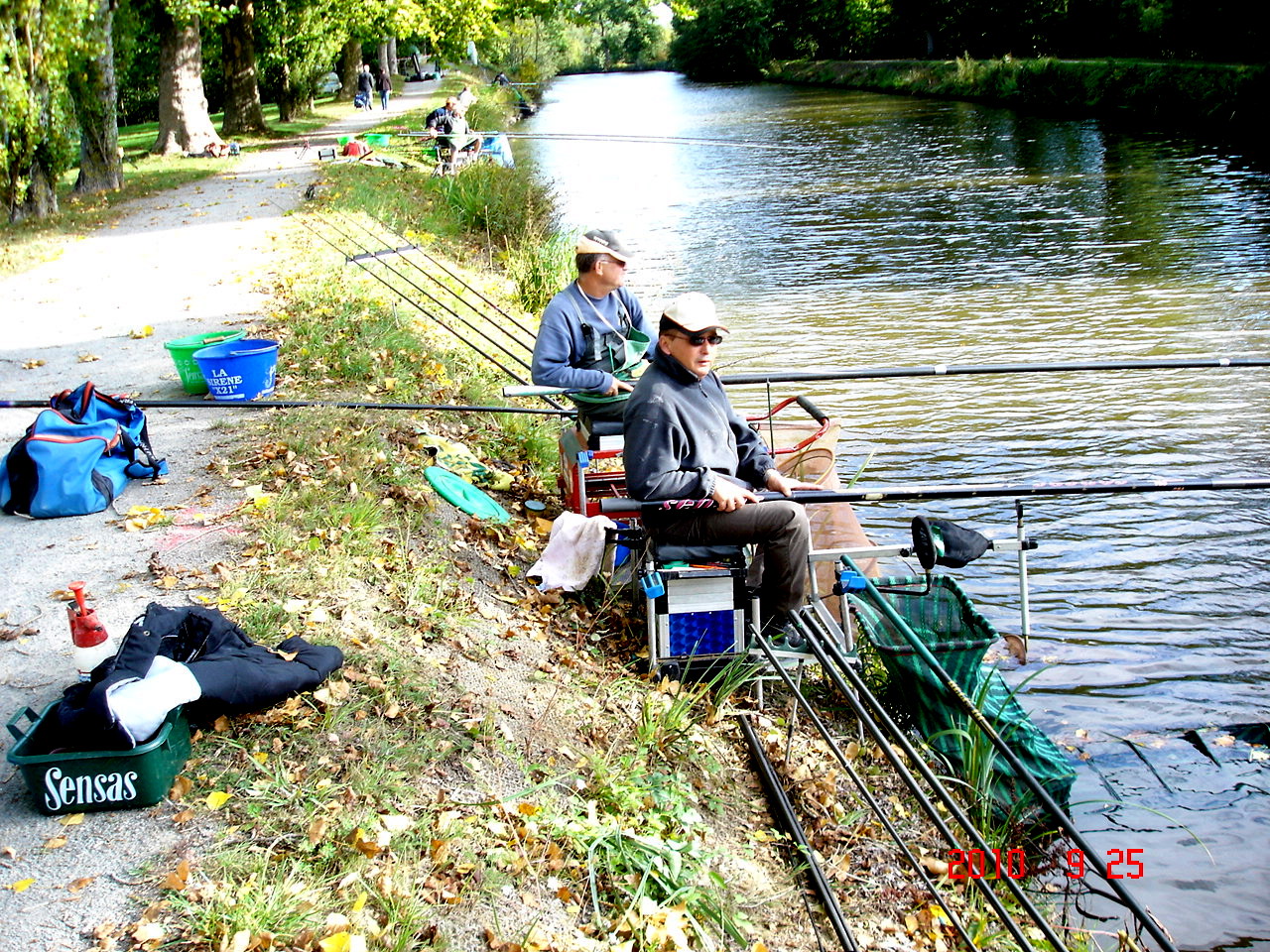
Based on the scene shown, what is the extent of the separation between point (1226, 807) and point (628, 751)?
256 cm

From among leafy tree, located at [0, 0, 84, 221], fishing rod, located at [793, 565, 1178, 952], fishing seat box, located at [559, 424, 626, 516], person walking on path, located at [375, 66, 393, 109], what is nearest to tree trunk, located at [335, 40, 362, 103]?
person walking on path, located at [375, 66, 393, 109]

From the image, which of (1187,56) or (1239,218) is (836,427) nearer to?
(1239,218)

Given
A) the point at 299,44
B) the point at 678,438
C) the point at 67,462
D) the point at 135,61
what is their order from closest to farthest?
the point at 678,438 < the point at 67,462 < the point at 299,44 < the point at 135,61

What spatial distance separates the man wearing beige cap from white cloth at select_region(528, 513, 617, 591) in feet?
1.80

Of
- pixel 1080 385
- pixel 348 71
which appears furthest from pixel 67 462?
pixel 348 71

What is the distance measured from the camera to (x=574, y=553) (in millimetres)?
5793

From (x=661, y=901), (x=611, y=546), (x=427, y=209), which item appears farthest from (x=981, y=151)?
(x=661, y=901)

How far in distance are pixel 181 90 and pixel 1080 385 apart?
67.0ft

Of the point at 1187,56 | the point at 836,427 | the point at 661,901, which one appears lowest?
the point at 661,901

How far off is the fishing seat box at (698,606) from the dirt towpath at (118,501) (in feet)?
6.61

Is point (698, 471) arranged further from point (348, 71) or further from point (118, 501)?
point (348, 71)

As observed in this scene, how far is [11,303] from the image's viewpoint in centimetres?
1168

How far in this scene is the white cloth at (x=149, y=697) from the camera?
3.60 metres

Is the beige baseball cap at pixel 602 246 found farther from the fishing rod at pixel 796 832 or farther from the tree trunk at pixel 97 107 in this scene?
the tree trunk at pixel 97 107
